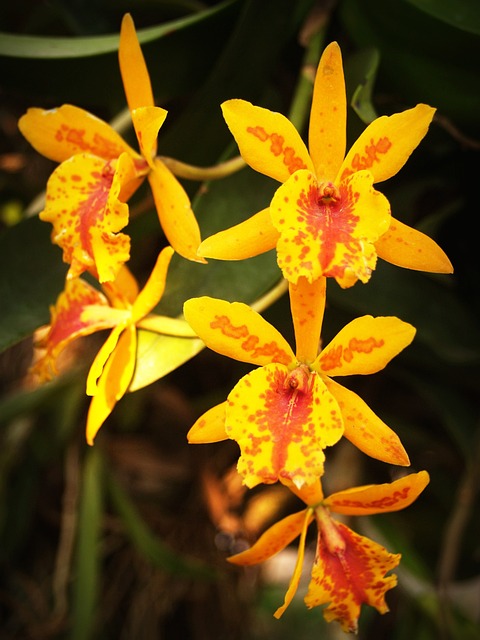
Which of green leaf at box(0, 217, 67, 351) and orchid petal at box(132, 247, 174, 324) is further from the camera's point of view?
green leaf at box(0, 217, 67, 351)

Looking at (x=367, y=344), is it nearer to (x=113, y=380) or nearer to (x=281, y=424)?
(x=281, y=424)

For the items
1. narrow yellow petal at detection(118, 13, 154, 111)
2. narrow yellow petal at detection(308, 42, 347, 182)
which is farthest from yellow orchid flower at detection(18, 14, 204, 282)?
narrow yellow petal at detection(308, 42, 347, 182)

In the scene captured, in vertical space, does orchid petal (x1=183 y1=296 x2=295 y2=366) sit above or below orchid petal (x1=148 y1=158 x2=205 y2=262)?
below

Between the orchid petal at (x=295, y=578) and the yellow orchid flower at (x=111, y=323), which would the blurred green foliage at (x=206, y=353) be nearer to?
the yellow orchid flower at (x=111, y=323)

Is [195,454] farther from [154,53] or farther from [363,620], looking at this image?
[154,53]

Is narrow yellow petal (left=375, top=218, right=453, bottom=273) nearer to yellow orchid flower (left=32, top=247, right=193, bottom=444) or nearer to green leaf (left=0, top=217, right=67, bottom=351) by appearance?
yellow orchid flower (left=32, top=247, right=193, bottom=444)

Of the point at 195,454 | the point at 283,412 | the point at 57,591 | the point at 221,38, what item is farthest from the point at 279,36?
the point at 57,591

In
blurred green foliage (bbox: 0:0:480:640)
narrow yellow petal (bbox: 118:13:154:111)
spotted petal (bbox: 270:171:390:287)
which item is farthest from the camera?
blurred green foliage (bbox: 0:0:480:640)

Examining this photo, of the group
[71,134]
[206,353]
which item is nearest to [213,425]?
[71,134]
